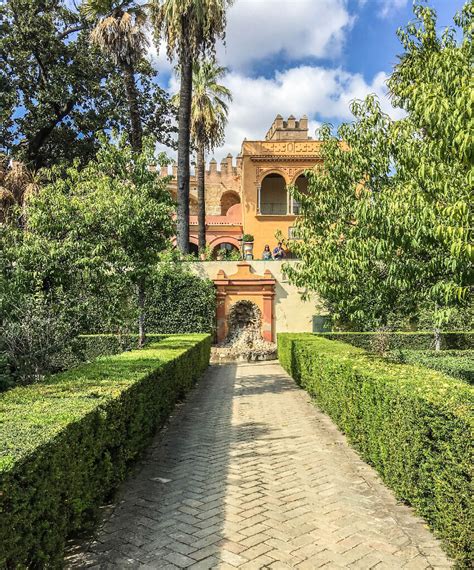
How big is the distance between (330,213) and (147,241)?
392 cm

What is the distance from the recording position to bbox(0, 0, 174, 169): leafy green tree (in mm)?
23328

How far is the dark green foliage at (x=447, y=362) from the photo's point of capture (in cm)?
1163

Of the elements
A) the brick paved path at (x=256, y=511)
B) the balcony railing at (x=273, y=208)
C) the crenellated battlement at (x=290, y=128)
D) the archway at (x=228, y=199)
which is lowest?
the brick paved path at (x=256, y=511)

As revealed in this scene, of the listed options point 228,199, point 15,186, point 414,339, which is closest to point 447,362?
point 414,339

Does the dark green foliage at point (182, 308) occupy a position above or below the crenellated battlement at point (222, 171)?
below

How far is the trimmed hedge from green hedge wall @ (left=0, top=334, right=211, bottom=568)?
1325 cm

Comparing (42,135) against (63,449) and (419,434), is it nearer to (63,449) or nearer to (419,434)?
(63,449)

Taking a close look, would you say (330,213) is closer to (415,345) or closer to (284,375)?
(284,375)

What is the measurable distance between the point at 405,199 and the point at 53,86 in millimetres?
21941

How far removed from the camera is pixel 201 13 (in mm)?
17969

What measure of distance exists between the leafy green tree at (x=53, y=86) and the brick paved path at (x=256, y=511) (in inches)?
790

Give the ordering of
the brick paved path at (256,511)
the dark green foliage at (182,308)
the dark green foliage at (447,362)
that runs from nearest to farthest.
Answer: the brick paved path at (256,511), the dark green foliage at (447,362), the dark green foliage at (182,308)

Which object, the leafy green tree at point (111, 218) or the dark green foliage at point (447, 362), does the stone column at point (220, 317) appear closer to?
the dark green foliage at point (447, 362)

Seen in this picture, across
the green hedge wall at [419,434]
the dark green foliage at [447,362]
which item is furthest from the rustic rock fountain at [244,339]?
the green hedge wall at [419,434]
